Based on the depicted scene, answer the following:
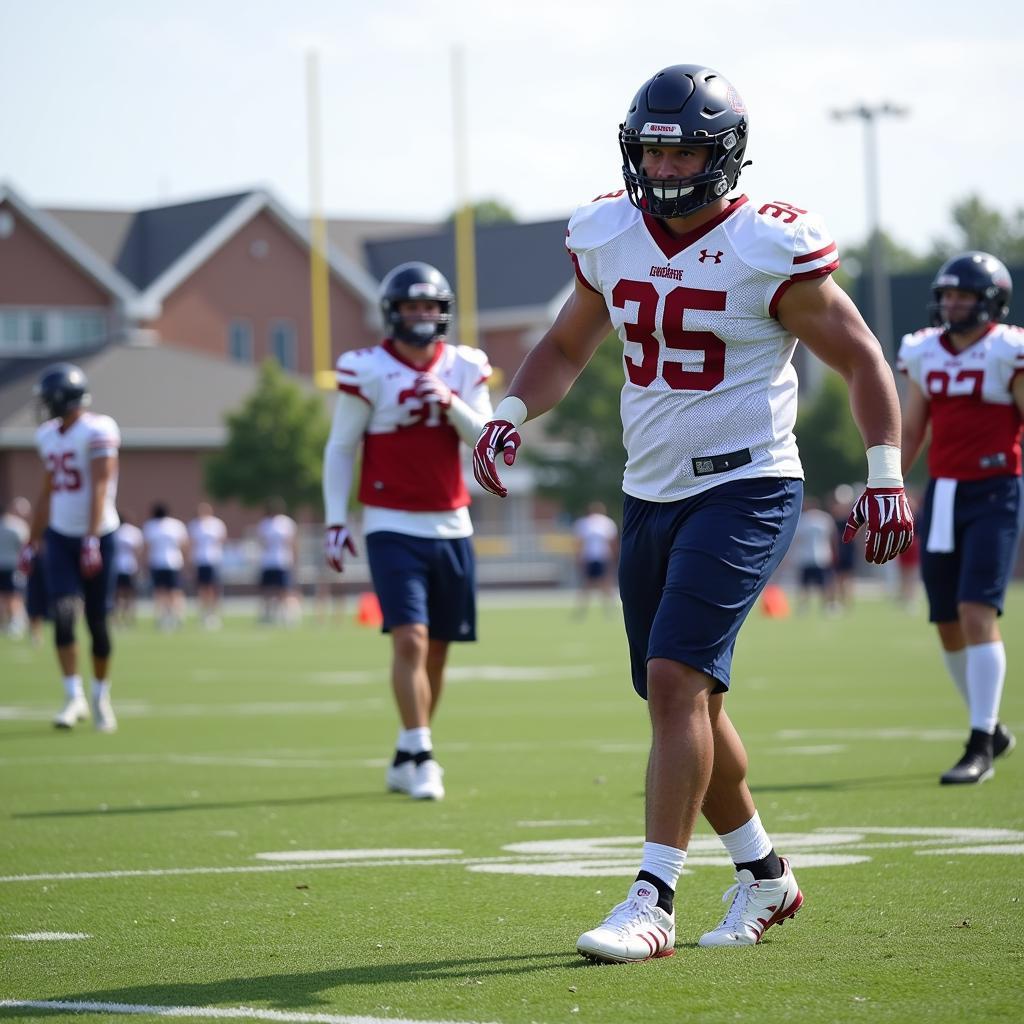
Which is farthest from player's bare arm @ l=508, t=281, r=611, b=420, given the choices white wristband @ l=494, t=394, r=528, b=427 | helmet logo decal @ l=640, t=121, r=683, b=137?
helmet logo decal @ l=640, t=121, r=683, b=137

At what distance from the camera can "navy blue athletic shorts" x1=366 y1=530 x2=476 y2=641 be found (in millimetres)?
9164

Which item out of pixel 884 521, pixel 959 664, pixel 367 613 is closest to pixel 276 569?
pixel 367 613

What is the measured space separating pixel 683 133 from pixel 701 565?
1.12 meters

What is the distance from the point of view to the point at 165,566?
109 ft

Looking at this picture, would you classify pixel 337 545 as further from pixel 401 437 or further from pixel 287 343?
pixel 287 343

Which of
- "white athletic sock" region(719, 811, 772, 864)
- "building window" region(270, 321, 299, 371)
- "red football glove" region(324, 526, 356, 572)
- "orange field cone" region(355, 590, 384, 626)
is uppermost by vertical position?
"building window" region(270, 321, 299, 371)

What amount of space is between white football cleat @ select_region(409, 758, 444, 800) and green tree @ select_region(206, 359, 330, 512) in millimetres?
39677

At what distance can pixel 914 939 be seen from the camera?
5.18m

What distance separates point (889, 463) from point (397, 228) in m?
67.1

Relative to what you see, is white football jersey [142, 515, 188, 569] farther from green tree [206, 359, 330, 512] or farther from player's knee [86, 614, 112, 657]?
player's knee [86, 614, 112, 657]

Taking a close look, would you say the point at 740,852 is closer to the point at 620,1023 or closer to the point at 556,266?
the point at 620,1023

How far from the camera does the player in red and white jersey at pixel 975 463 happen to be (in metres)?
9.12

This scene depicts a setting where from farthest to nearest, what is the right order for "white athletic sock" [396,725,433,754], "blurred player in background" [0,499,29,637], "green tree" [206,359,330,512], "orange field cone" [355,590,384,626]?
"green tree" [206,359,330,512] < "orange field cone" [355,590,384,626] < "blurred player in background" [0,499,29,637] < "white athletic sock" [396,725,433,754]

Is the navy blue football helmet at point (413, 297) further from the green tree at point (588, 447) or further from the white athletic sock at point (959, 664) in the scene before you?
the green tree at point (588, 447)
